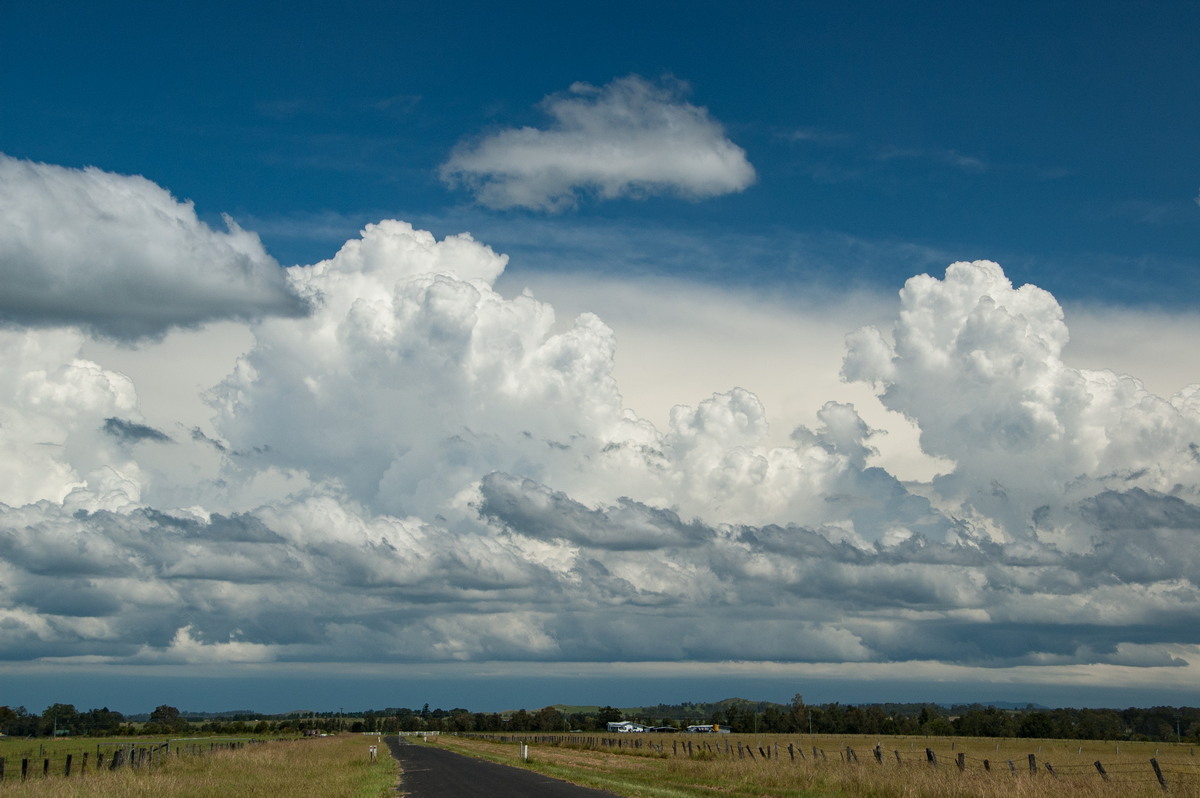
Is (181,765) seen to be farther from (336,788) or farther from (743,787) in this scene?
(743,787)

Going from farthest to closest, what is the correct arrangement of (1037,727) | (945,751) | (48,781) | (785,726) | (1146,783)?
(785,726) < (1037,727) < (945,751) < (48,781) < (1146,783)

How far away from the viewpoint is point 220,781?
38.8 metres

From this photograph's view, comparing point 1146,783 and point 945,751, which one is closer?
point 1146,783

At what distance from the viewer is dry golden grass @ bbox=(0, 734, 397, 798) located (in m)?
30.8

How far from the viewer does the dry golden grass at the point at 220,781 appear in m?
30.8

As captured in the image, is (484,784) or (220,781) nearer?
(220,781)

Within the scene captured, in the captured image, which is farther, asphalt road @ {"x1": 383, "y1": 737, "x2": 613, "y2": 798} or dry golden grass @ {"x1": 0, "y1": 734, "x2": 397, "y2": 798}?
asphalt road @ {"x1": 383, "y1": 737, "x2": 613, "y2": 798}

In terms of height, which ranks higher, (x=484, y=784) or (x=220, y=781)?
(x=220, y=781)

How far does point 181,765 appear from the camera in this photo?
49656 millimetres

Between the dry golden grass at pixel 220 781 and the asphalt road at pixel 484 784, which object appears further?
the asphalt road at pixel 484 784

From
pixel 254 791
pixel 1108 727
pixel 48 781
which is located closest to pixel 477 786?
pixel 254 791

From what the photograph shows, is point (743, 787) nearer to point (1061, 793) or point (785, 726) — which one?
point (1061, 793)

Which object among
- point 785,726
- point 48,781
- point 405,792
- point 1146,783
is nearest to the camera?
point 1146,783

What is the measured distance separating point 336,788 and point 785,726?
166002 mm
